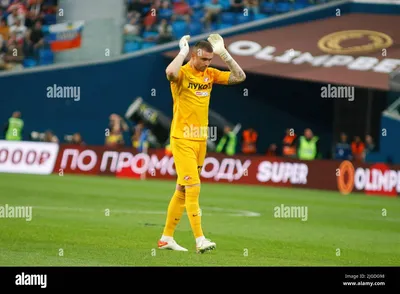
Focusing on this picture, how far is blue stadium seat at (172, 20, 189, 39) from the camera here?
41188mm

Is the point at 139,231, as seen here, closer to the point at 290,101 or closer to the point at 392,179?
the point at 392,179

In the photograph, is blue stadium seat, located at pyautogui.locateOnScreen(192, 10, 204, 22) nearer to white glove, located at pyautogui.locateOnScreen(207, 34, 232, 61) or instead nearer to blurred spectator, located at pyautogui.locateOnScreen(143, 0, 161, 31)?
blurred spectator, located at pyautogui.locateOnScreen(143, 0, 161, 31)

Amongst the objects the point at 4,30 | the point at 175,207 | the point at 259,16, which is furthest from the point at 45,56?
the point at 175,207

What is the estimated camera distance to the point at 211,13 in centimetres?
4109

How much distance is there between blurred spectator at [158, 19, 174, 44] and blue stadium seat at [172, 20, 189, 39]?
34cm

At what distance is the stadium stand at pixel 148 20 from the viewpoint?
4109 centimetres

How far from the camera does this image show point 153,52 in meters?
40.4

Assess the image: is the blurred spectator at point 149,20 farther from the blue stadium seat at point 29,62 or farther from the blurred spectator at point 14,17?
the blurred spectator at point 14,17

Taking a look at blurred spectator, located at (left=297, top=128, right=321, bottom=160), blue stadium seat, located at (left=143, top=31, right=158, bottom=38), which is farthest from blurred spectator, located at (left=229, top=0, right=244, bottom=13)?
blurred spectator, located at (left=297, top=128, right=321, bottom=160)

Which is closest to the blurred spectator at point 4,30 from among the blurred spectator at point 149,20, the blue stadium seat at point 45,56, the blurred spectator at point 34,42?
the blurred spectator at point 34,42

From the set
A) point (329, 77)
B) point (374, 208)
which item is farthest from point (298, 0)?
point (374, 208)

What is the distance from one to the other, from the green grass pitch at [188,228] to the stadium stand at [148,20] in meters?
11.9

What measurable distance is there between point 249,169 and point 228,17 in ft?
31.7
